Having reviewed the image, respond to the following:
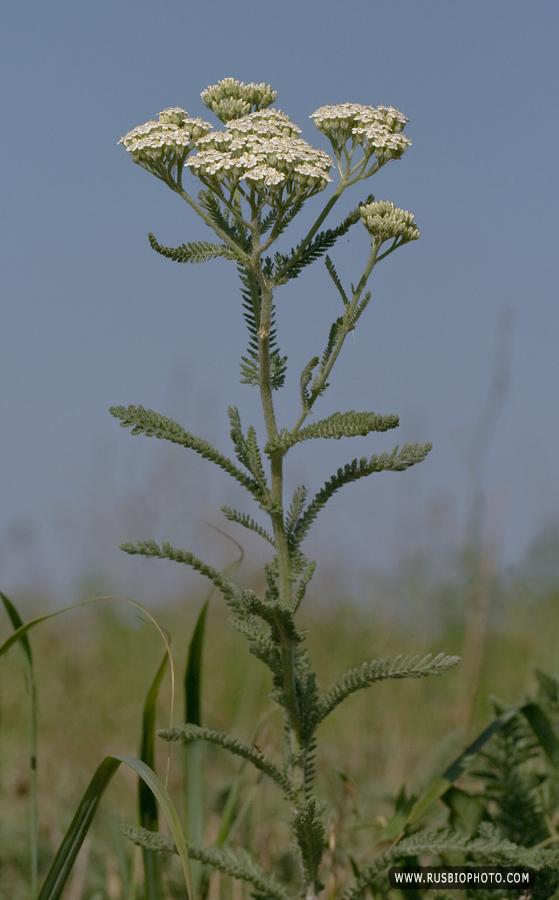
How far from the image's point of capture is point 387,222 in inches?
75.0

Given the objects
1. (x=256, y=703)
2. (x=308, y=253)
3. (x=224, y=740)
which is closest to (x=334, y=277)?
(x=308, y=253)

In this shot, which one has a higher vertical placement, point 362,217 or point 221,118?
point 221,118

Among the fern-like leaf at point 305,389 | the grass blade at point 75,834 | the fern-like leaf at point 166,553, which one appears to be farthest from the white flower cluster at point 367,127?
the grass blade at point 75,834

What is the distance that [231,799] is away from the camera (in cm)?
240

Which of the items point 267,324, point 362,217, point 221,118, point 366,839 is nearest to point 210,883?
point 366,839

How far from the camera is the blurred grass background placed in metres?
2.97

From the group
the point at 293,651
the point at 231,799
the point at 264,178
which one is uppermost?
the point at 264,178

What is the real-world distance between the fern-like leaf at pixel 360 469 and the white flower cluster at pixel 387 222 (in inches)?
19.9

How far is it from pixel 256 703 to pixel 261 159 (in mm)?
3357

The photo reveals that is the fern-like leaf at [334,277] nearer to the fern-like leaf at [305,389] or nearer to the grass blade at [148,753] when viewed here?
the fern-like leaf at [305,389]

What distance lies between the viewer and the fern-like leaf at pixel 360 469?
1.81m

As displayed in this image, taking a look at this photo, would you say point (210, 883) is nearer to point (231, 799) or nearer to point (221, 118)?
point (231, 799)

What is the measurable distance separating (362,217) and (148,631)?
314 centimetres

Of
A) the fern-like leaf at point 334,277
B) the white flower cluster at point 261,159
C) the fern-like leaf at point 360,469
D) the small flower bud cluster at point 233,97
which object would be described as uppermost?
the small flower bud cluster at point 233,97
